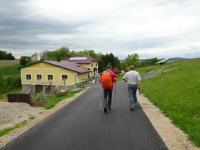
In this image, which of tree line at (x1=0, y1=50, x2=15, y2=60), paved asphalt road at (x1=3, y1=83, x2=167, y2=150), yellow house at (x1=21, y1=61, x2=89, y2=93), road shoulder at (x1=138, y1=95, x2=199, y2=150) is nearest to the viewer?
road shoulder at (x1=138, y1=95, x2=199, y2=150)

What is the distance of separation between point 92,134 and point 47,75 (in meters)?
57.8

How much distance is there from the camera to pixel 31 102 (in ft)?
63.3

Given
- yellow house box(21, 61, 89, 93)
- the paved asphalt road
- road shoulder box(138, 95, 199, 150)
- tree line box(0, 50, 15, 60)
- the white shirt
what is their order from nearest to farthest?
road shoulder box(138, 95, 199, 150)
the paved asphalt road
the white shirt
yellow house box(21, 61, 89, 93)
tree line box(0, 50, 15, 60)

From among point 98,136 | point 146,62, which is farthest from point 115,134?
point 146,62

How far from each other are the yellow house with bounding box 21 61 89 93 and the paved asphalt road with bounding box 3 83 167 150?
51.2m

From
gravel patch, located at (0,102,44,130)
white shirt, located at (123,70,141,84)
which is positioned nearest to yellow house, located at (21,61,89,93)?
gravel patch, located at (0,102,44,130)

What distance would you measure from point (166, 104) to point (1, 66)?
8592cm

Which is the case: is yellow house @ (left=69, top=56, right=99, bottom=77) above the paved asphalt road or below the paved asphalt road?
above

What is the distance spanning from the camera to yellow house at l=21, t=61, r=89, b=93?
64.2 m

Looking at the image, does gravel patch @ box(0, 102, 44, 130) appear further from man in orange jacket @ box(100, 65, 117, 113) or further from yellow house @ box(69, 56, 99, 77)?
yellow house @ box(69, 56, 99, 77)

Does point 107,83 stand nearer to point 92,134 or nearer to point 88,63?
point 92,134

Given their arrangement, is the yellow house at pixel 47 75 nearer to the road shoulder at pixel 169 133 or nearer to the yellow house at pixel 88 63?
the yellow house at pixel 88 63

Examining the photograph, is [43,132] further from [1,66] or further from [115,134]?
[1,66]

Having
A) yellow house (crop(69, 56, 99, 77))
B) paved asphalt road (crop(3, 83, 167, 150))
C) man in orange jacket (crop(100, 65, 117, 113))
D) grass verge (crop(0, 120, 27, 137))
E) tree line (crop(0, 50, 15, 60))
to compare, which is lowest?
grass verge (crop(0, 120, 27, 137))
